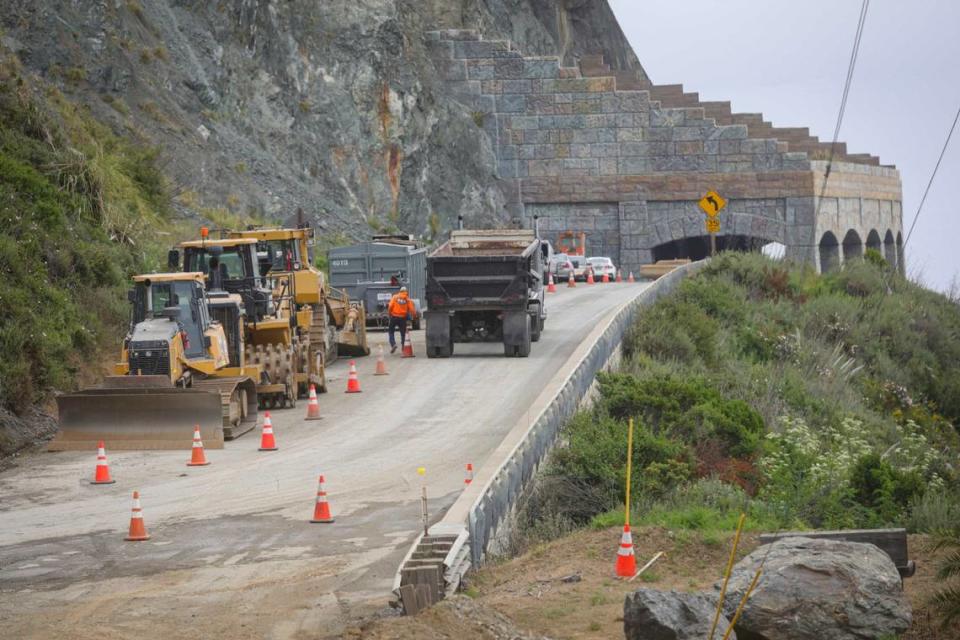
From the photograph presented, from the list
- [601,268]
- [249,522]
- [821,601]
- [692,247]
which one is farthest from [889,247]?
[821,601]

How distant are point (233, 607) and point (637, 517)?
6021mm

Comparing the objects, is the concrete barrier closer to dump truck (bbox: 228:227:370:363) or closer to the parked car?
dump truck (bbox: 228:227:370:363)

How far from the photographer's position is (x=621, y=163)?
69.7 meters

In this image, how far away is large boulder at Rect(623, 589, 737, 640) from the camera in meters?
11.0

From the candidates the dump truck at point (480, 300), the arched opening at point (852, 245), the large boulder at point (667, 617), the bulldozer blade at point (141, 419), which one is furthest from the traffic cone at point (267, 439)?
the arched opening at point (852, 245)

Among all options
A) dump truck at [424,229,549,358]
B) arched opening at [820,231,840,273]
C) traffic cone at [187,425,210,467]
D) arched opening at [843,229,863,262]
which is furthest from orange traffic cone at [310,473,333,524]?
arched opening at [843,229,863,262]

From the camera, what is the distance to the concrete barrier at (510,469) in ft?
45.5

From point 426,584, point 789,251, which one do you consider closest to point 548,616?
point 426,584

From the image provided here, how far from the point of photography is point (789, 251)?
226 ft

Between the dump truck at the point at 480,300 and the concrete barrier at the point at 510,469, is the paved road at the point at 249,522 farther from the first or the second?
the dump truck at the point at 480,300

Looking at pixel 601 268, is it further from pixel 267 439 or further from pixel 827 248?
pixel 267 439

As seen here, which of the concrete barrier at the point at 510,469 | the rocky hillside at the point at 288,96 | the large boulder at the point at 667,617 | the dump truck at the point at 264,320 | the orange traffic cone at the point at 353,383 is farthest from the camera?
the rocky hillside at the point at 288,96

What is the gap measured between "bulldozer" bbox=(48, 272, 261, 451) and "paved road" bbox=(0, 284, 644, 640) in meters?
0.40

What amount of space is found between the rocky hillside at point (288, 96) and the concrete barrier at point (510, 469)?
70.4 ft
